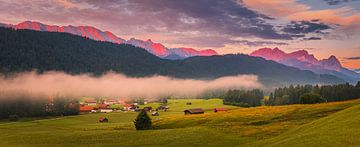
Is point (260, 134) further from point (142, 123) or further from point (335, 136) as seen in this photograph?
point (142, 123)

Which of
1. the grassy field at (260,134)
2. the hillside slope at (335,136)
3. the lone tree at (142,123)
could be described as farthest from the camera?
the lone tree at (142,123)

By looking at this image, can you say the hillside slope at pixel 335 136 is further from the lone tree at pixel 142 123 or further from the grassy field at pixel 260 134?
the lone tree at pixel 142 123

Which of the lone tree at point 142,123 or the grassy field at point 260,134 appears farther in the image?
the lone tree at point 142,123

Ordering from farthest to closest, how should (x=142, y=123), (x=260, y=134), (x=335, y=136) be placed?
(x=142, y=123) < (x=260, y=134) < (x=335, y=136)

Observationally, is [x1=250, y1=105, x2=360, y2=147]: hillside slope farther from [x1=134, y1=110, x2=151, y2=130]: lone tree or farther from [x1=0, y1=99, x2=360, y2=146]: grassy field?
[x1=134, y1=110, x2=151, y2=130]: lone tree

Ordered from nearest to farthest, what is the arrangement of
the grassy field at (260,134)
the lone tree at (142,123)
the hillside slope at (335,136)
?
the hillside slope at (335,136) < the grassy field at (260,134) < the lone tree at (142,123)

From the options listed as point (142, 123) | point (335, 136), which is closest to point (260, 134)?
point (335, 136)

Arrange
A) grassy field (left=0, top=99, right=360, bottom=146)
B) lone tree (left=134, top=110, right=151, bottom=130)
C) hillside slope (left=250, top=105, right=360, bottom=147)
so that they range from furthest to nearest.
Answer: lone tree (left=134, top=110, right=151, bottom=130) → grassy field (left=0, top=99, right=360, bottom=146) → hillside slope (left=250, top=105, right=360, bottom=147)

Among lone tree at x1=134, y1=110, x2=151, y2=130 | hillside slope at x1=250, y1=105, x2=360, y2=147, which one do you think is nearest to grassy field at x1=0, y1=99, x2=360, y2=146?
hillside slope at x1=250, y1=105, x2=360, y2=147

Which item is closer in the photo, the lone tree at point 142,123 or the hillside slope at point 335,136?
the hillside slope at point 335,136

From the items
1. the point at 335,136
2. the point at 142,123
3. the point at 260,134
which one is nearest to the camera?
the point at 335,136

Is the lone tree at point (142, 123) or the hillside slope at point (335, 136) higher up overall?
the hillside slope at point (335, 136)

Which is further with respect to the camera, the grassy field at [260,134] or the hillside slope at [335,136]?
the grassy field at [260,134]

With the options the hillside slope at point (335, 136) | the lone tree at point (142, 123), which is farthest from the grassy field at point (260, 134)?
the lone tree at point (142, 123)
